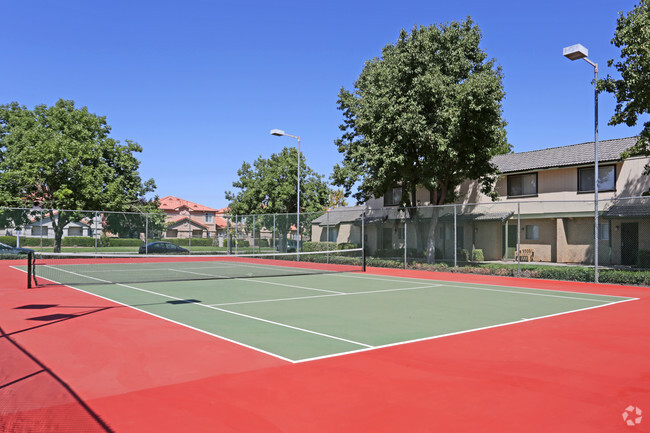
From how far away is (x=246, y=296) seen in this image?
1398cm

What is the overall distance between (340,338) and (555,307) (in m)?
7.09

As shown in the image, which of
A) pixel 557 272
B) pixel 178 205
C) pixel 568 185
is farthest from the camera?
pixel 178 205

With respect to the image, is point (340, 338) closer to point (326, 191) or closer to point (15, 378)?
point (15, 378)

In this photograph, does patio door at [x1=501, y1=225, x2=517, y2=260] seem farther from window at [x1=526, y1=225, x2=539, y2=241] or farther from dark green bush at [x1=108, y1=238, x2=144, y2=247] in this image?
dark green bush at [x1=108, y1=238, x2=144, y2=247]

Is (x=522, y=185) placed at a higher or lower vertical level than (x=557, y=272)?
higher

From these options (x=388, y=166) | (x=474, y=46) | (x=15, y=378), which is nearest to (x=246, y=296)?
(x=15, y=378)

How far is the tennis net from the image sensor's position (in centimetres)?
2109

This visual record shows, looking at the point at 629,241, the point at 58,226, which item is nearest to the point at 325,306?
the point at 629,241

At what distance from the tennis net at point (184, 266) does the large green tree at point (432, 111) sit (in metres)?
5.85

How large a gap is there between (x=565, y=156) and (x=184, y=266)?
82.6 feet

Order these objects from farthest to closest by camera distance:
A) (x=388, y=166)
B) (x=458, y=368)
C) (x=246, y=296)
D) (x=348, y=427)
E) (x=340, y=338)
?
(x=388, y=166) < (x=246, y=296) < (x=340, y=338) < (x=458, y=368) < (x=348, y=427)

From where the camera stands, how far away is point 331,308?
1181 cm

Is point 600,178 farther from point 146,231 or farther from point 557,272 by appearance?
point 146,231

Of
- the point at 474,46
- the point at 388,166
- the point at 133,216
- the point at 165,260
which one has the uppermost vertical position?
the point at 474,46
